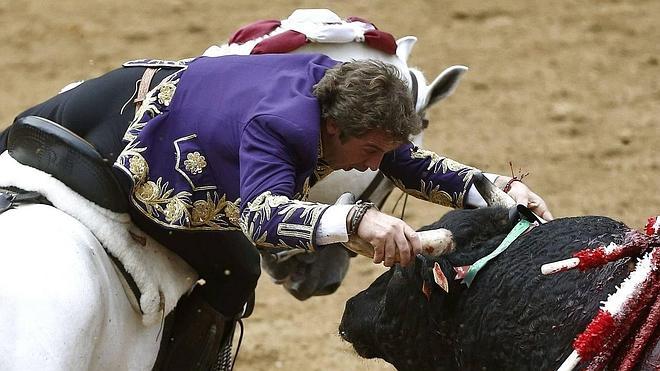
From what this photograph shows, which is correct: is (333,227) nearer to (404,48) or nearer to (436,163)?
(436,163)

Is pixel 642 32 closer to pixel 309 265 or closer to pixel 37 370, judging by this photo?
pixel 309 265

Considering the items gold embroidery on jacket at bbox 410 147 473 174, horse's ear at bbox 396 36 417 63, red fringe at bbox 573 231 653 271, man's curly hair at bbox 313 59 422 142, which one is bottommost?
horse's ear at bbox 396 36 417 63

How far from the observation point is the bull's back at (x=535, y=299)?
2.55 metres

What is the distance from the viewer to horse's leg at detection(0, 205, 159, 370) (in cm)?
297

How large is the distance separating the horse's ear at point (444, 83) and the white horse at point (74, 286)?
4.10ft

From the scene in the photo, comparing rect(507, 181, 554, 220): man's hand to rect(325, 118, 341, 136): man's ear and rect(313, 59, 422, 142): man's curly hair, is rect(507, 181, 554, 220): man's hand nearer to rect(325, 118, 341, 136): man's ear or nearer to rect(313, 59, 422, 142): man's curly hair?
rect(313, 59, 422, 142): man's curly hair

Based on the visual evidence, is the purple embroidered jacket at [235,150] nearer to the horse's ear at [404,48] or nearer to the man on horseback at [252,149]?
the man on horseback at [252,149]

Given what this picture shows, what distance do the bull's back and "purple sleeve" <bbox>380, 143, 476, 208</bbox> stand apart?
0.39 metres

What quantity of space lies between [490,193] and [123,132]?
101 cm

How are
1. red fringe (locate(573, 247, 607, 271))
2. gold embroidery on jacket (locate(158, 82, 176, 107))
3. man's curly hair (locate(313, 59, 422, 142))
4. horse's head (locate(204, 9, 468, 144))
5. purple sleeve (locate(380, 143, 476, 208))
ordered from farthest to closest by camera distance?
horse's head (locate(204, 9, 468, 144)) → purple sleeve (locate(380, 143, 476, 208)) → gold embroidery on jacket (locate(158, 82, 176, 107)) → man's curly hair (locate(313, 59, 422, 142)) → red fringe (locate(573, 247, 607, 271))

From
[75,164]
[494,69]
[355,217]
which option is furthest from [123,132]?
[494,69]

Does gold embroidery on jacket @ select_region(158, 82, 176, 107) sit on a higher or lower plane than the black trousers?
higher

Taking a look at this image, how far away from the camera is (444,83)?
4.31 meters

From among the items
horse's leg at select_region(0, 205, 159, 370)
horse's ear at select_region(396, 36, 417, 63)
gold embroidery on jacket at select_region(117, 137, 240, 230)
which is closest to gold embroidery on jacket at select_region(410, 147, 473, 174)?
gold embroidery on jacket at select_region(117, 137, 240, 230)
